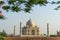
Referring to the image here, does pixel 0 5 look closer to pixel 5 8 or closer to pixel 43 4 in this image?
pixel 5 8

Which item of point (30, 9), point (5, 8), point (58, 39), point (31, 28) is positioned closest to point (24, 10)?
point (30, 9)

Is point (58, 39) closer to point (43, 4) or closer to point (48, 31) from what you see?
point (48, 31)

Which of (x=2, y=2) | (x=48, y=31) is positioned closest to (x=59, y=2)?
(x=2, y=2)

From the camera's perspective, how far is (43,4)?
178cm

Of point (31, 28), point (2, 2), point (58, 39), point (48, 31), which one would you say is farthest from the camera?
point (31, 28)

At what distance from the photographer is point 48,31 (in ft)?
81.2

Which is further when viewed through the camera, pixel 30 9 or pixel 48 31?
pixel 48 31

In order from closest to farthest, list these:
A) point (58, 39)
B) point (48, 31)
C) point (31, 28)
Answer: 1. point (58, 39)
2. point (48, 31)
3. point (31, 28)

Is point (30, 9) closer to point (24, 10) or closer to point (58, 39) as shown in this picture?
point (24, 10)

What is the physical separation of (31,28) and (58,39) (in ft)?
53.6

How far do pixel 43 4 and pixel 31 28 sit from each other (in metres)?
29.8

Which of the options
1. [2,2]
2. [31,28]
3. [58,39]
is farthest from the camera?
[31,28]

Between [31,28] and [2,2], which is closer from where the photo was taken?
[2,2]

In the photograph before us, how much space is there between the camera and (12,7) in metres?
1.78
